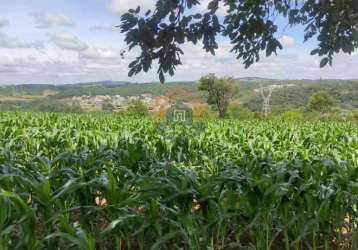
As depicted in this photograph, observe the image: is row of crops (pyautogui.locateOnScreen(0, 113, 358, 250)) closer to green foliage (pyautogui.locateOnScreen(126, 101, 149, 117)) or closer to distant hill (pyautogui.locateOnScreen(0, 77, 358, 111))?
green foliage (pyautogui.locateOnScreen(126, 101, 149, 117))

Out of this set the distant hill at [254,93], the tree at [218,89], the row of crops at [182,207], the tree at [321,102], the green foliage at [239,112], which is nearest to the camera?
the row of crops at [182,207]

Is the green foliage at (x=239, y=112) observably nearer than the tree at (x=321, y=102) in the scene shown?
Yes

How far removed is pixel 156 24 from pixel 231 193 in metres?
1.21

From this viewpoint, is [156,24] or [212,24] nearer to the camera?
[156,24]

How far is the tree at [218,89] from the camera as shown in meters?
56.7

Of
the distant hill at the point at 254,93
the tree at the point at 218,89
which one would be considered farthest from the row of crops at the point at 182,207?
the distant hill at the point at 254,93

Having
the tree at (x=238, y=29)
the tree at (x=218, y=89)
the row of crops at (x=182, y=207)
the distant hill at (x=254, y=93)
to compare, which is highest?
the tree at (x=238, y=29)

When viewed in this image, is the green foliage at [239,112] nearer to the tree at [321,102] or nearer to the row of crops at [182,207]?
the tree at [321,102]

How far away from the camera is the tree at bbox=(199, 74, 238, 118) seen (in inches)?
2232

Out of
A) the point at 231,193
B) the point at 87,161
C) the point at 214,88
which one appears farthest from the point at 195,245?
the point at 214,88

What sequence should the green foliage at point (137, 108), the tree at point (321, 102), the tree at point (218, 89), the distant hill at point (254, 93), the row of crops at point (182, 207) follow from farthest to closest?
the distant hill at point (254, 93)
the tree at point (321, 102)
the tree at point (218, 89)
the green foliage at point (137, 108)
the row of crops at point (182, 207)

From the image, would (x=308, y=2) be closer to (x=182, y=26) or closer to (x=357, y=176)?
(x=182, y=26)

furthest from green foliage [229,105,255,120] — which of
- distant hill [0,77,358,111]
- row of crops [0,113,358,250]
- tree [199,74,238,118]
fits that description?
row of crops [0,113,358,250]

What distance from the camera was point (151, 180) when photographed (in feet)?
9.57
